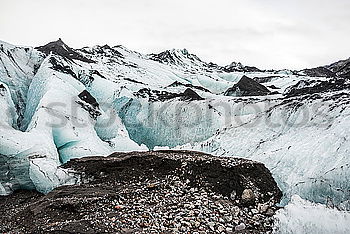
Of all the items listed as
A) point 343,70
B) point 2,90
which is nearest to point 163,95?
point 2,90

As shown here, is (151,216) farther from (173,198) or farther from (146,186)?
(146,186)

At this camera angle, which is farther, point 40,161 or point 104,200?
point 40,161

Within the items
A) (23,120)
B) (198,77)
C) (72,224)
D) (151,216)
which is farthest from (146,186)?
(198,77)

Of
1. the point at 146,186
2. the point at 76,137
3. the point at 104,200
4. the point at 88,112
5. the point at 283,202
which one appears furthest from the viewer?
the point at 88,112

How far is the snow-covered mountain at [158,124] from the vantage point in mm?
8148

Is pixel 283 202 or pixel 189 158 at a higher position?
pixel 189 158

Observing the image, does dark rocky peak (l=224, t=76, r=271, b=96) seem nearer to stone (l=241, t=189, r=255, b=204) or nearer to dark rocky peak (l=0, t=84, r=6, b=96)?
dark rocky peak (l=0, t=84, r=6, b=96)

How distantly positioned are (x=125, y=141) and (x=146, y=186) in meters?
6.88

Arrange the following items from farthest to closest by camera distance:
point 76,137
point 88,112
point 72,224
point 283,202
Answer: point 88,112 → point 76,137 → point 283,202 → point 72,224

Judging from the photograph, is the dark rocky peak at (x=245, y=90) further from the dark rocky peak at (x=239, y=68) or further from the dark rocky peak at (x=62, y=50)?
the dark rocky peak at (x=239, y=68)

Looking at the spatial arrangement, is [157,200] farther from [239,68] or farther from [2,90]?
[239,68]

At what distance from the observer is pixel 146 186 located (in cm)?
669

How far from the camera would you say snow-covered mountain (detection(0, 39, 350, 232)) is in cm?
815

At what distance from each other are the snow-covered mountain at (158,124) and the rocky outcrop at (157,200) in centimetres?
104
